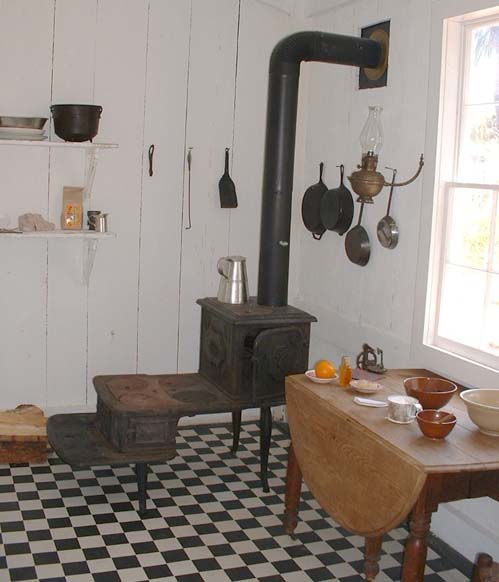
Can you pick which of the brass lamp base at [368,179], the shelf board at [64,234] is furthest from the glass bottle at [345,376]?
the shelf board at [64,234]

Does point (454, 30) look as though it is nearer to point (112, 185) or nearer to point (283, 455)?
point (112, 185)

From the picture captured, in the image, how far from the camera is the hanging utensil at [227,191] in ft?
15.8

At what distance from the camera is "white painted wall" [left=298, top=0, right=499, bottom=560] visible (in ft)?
12.1

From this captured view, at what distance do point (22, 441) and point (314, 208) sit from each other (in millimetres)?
2061

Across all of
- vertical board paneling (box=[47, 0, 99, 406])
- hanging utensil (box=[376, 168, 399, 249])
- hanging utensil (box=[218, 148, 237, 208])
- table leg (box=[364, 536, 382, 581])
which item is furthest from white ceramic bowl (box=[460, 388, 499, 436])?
vertical board paneling (box=[47, 0, 99, 406])

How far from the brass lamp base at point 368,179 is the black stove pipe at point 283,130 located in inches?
18.7

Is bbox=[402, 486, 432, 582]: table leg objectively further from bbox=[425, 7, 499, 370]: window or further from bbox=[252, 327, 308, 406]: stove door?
bbox=[252, 327, 308, 406]: stove door

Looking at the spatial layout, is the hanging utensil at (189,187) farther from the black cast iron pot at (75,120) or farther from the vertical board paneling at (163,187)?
the black cast iron pot at (75,120)

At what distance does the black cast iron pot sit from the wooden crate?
1520mm

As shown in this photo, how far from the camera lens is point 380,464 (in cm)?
278

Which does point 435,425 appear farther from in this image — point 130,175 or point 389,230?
point 130,175

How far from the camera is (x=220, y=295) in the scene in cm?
Result: 435

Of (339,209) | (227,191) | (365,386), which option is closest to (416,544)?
(365,386)

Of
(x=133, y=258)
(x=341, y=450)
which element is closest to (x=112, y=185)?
(x=133, y=258)
